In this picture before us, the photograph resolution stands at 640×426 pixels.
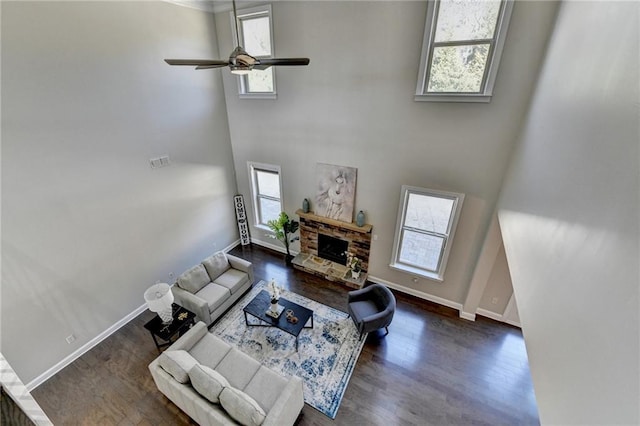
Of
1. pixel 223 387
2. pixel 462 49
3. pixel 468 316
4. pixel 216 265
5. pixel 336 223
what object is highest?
pixel 462 49

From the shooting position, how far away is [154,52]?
453 centimetres

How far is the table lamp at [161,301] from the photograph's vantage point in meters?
3.89

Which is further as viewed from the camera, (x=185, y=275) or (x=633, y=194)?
(x=185, y=275)

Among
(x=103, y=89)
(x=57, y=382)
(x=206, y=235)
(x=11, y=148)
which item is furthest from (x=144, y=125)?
(x=57, y=382)

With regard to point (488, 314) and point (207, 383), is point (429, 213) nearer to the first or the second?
point (488, 314)

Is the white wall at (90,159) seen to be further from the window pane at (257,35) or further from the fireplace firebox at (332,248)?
the fireplace firebox at (332,248)

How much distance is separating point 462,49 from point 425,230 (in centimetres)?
299

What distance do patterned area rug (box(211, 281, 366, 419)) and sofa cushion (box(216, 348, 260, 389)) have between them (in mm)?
583

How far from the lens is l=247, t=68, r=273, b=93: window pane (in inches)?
214

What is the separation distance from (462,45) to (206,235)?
6206 millimetres

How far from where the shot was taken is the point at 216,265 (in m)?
5.44

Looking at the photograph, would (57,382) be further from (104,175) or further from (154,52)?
(154,52)

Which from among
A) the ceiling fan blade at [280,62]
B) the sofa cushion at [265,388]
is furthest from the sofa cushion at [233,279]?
the ceiling fan blade at [280,62]

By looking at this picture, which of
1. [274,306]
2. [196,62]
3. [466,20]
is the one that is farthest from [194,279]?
[466,20]
